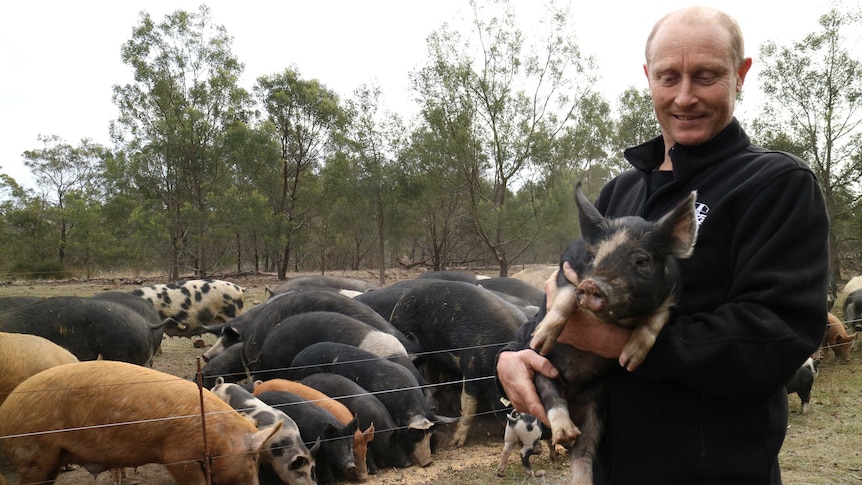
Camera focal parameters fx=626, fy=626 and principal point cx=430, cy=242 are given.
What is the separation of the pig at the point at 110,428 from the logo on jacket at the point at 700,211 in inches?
141

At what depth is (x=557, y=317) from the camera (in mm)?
1789

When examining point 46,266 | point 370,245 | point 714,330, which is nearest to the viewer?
point 714,330

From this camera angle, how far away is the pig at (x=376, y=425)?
6172 mm

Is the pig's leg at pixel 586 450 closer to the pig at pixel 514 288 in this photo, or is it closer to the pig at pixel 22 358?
the pig at pixel 22 358

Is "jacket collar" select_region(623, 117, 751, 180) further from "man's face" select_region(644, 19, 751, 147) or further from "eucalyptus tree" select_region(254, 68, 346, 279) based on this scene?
"eucalyptus tree" select_region(254, 68, 346, 279)

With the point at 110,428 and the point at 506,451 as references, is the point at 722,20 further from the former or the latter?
the point at 506,451

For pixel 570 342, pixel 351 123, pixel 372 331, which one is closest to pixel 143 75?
pixel 351 123

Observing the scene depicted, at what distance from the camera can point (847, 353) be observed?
11047 millimetres

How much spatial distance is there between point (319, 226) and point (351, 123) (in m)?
9.16

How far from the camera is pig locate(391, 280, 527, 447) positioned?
731cm

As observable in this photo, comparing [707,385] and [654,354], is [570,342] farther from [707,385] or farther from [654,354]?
[707,385]

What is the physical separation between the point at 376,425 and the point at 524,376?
4488mm

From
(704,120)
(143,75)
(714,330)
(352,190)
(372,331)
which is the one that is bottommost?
(372,331)

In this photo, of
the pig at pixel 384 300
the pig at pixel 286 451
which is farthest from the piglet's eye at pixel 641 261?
the pig at pixel 384 300
